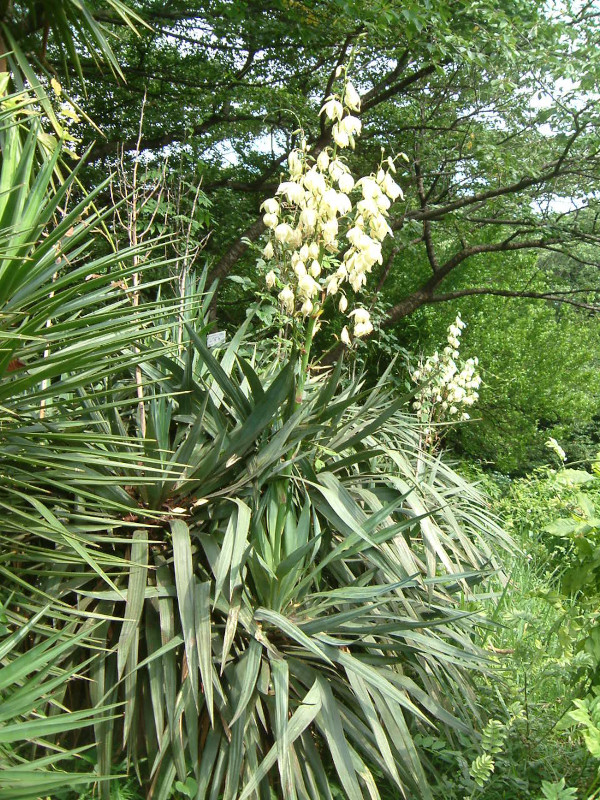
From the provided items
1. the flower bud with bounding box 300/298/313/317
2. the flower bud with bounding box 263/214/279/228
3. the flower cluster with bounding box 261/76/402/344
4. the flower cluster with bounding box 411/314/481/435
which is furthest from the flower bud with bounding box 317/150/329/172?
the flower cluster with bounding box 411/314/481/435

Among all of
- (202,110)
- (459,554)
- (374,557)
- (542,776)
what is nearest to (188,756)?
(374,557)

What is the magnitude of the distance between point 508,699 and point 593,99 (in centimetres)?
569

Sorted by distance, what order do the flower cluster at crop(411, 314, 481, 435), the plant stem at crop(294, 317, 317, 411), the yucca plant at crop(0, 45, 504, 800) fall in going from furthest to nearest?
the flower cluster at crop(411, 314, 481, 435) → the plant stem at crop(294, 317, 317, 411) → the yucca plant at crop(0, 45, 504, 800)

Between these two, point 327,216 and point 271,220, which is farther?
point 271,220

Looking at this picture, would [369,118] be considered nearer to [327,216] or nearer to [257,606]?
[327,216]

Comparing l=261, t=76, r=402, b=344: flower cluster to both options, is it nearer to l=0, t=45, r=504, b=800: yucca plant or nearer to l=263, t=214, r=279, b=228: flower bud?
l=263, t=214, r=279, b=228: flower bud

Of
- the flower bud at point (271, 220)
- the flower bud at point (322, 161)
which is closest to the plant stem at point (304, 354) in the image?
the flower bud at point (271, 220)

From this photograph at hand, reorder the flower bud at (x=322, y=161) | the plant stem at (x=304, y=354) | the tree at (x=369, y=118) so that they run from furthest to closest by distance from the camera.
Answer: the tree at (x=369, y=118) → the plant stem at (x=304, y=354) → the flower bud at (x=322, y=161)

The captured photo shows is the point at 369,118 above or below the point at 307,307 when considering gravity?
above

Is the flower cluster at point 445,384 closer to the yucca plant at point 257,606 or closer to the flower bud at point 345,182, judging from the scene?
the yucca plant at point 257,606

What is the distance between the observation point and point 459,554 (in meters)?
2.78

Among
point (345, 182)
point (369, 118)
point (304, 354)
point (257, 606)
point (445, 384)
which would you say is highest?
point (369, 118)

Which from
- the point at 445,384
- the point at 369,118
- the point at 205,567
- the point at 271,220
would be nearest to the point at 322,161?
the point at 271,220

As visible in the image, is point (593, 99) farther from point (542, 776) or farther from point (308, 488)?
point (542, 776)
